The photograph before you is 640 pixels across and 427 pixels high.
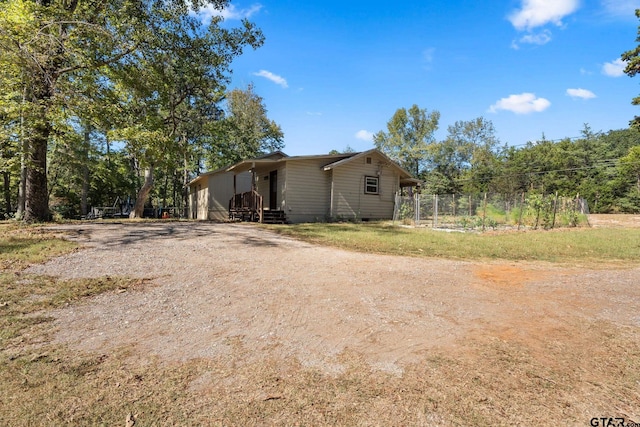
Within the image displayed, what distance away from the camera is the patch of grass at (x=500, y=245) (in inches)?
322

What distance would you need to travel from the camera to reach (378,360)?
2648 mm

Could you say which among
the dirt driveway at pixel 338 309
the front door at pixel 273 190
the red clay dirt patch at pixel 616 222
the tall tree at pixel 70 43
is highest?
the tall tree at pixel 70 43

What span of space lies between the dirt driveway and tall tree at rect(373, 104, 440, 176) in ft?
118

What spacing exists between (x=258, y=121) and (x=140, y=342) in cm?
3188

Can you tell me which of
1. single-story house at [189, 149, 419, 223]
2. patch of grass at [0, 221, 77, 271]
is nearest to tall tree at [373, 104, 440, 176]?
single-story house at [189, 149, 419, 223]

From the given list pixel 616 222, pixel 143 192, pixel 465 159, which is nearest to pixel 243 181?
pixel 143 192

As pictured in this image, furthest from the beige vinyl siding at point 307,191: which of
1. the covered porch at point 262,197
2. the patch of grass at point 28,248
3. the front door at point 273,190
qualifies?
the patch of grass at point 28,248

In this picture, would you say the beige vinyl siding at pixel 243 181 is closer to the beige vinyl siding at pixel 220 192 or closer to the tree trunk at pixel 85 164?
the beige vinyl siding at pixel 220 192

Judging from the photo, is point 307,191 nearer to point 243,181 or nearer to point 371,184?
point 371,184

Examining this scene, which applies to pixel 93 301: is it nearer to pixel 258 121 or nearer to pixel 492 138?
pixel 258 121

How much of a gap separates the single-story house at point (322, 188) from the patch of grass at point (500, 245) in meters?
4.79

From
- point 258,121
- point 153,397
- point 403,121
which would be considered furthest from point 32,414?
point 403,121

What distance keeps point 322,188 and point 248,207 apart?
388 centimetres

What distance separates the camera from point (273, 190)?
18.1 meters
